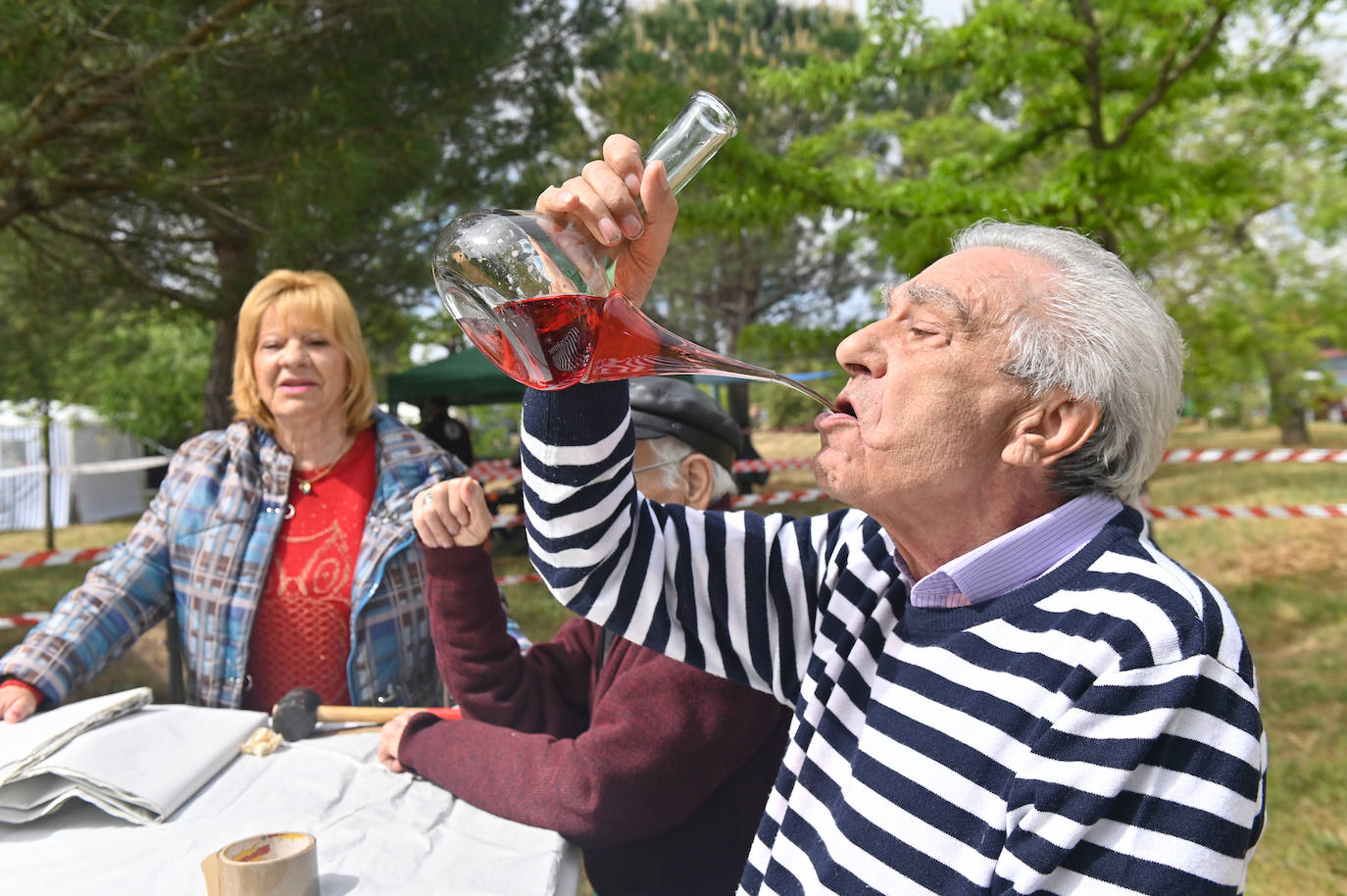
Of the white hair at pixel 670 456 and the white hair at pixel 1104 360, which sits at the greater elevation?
the white hair at pixel 1104 360

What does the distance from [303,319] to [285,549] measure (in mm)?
550

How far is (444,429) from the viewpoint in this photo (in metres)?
10.4

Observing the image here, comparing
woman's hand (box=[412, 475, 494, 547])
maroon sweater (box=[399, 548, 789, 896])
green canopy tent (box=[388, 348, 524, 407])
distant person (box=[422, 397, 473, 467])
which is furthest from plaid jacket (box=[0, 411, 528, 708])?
distant person (box=[422, 397, 473, 467])

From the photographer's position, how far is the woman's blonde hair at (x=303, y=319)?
2.21 metres

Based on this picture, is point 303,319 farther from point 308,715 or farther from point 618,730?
point 618,730

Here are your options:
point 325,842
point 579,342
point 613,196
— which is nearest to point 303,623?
point 325,842

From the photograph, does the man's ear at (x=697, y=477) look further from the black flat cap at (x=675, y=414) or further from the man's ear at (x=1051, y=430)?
the man's ear at (x=1051, y=430)

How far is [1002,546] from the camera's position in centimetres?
105

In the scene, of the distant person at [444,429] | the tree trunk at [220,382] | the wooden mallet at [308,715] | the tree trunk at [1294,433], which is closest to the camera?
the wooden mallet at [308,715]

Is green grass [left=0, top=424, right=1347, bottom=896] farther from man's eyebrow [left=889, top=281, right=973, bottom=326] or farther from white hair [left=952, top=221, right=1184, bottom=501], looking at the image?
man's eyebrow [left=889, top=281, right=973, bottom=326]

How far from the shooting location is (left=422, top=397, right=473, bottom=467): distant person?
407 inches

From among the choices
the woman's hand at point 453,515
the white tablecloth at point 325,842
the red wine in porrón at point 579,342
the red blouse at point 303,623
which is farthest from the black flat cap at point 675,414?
the red blouse at point 303,623

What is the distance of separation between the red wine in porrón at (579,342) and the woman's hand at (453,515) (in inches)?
14.6

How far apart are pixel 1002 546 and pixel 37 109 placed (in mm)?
5080
